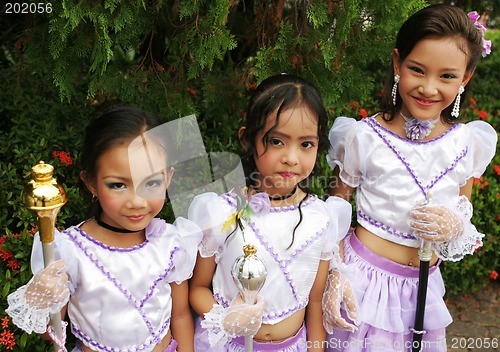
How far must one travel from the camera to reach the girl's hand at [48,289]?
1.74 m

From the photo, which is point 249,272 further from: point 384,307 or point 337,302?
point 384,307

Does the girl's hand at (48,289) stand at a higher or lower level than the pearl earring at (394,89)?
lower

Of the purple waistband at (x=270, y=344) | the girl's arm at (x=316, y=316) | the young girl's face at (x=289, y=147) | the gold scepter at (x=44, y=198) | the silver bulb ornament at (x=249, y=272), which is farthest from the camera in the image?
the girl's arm at (x=316, y=316)

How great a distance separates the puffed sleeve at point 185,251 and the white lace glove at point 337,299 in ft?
2.06

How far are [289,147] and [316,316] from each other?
30.6 inches

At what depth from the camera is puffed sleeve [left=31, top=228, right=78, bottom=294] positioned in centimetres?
189

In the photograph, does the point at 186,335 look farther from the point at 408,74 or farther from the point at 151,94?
the point at 408,74

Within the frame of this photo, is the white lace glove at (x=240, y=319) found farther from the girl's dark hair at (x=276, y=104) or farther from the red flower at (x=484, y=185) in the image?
the red flower at (x=484, y=185)

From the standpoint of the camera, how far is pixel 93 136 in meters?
2.04

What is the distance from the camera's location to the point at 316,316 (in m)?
2.39

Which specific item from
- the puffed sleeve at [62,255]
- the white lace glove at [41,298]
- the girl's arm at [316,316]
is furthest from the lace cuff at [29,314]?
the girl's arm at [316,316]

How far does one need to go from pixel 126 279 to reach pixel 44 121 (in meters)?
1.49

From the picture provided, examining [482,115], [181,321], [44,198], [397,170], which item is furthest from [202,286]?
[482,115]

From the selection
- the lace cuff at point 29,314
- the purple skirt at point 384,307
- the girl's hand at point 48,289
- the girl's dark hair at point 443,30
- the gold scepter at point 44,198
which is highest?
the girl's dark hair at point 443,30
